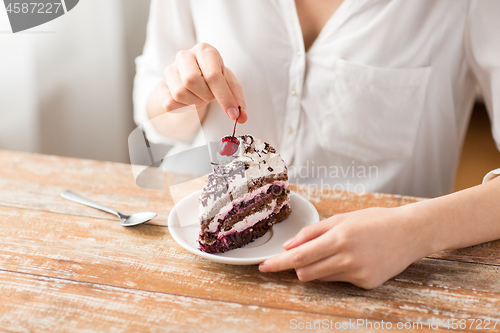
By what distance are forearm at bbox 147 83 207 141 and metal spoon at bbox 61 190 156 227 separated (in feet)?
0.56

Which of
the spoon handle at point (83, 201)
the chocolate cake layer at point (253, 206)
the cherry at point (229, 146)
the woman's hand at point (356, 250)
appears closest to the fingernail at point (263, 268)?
the woman's hand at point (356, 250)

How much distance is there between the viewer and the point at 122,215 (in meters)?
0.78

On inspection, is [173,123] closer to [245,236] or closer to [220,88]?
[220,88]

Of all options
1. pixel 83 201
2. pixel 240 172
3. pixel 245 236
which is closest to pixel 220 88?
pixel 240 172

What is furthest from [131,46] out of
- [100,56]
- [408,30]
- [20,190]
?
[408,30]

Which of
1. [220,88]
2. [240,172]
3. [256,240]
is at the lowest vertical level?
[256,240]

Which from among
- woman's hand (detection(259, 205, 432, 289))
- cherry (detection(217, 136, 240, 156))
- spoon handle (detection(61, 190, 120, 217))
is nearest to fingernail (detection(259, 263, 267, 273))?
woman's hand (detection(259, 205, 432, 289))

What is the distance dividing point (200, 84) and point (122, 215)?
11.3 inches

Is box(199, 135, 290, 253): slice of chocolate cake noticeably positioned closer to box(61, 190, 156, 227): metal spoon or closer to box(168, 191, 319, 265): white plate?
box(168, 191, 319, 265): white plate

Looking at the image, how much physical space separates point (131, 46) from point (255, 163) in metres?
1.44

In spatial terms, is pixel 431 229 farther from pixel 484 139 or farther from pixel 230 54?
pixel 484 139

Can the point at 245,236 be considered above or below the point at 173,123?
below

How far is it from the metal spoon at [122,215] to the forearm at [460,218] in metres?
0.46

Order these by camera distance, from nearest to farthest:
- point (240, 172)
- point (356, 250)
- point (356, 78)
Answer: point (356, 250) < point (240, 172) < point (356, 78)
